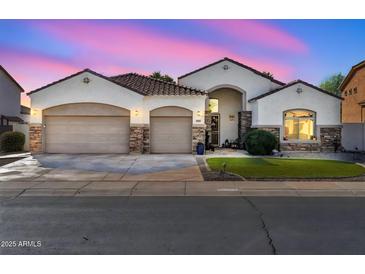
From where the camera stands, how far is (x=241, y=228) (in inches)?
296

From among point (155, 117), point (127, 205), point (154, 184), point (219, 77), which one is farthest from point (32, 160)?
point (219, 77)

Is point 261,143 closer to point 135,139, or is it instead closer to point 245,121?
point 245,121

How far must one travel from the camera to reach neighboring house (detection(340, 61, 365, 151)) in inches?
1019

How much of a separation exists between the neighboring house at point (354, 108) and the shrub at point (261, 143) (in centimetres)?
663

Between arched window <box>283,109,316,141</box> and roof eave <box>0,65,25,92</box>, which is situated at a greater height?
roof eave <box>0,65,25,92</box>

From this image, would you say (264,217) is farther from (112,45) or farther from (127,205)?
(112,45)

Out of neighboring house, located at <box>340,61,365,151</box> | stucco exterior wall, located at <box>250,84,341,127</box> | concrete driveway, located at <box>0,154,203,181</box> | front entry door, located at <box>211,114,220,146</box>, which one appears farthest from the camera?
front entry door, located at <box>211,114,220,146</box>

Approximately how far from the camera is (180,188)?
482 inches

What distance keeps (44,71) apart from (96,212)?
17.8 metres

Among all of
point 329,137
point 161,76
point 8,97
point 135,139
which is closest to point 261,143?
point 329,137

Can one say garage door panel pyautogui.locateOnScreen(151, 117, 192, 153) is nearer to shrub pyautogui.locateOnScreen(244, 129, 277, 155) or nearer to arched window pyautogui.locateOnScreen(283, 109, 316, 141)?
shrub pyautogui.locateOnScreen(244, 129, 277, 155)

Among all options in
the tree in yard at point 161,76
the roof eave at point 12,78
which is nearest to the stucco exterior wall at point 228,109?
the roof eave at point 12,78

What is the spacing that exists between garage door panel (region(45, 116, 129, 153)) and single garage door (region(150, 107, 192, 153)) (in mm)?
1779

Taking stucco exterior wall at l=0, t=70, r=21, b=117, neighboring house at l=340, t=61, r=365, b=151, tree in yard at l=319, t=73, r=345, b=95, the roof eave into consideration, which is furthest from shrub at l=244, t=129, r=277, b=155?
tree in yard at l=319, t=73, r=345, b=95
